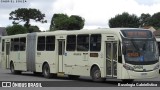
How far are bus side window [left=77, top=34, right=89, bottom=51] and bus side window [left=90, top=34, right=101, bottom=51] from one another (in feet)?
1.34

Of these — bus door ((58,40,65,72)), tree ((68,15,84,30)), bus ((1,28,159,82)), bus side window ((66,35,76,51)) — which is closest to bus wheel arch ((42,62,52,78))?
bus ((1,28,159,82))

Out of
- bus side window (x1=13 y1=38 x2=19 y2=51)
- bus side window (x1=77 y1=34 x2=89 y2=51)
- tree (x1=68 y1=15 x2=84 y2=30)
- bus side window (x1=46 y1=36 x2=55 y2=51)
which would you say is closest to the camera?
bus side window (x1=77 y1=34 x2=89 y2=51)

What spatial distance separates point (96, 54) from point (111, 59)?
1.21 meters

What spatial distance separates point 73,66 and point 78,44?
4.25ft

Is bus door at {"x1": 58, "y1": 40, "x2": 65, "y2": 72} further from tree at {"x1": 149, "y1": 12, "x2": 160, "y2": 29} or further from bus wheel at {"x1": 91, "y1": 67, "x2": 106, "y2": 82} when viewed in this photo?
tree at {"x1": 149, "y1": 12, "x2": 160, "y2": 29}

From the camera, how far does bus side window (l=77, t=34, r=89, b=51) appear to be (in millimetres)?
24094

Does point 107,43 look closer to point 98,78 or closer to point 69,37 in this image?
point 98,78

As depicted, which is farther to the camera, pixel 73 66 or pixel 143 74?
pixel 73 66

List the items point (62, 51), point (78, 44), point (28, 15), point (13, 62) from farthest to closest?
point (28, 15) < point (13, 62) < point (62, 51) < point (78, 44)

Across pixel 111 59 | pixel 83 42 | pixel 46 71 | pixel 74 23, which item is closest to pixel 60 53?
pixel 46 71

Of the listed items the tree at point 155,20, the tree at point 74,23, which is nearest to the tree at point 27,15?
the tree at point 74,23

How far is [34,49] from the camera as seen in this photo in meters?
29.8

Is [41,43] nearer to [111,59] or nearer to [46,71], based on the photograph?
[46,71]

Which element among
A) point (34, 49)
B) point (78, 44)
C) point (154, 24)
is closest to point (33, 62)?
point (34, 49)
